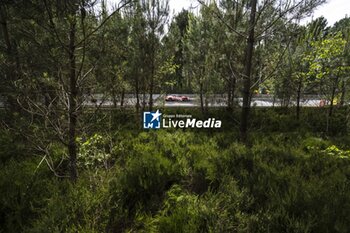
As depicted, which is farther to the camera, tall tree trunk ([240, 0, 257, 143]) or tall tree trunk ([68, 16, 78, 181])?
tall tree trunk ([240, 0, 257, 143])

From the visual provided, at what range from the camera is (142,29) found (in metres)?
10.0

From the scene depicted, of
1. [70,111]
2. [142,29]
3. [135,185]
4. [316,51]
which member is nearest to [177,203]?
[135,185]

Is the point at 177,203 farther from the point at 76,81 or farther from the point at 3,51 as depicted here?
the point at 3,51

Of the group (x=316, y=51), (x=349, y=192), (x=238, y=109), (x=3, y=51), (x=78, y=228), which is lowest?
(x=78, y=228)

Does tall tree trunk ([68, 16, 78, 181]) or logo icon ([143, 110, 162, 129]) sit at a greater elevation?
tall tree trunk ([68, 16, 78, 181])

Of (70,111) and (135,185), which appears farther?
(135,185)

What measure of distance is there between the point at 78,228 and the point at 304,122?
13.1 m

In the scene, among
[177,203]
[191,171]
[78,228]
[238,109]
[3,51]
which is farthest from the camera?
[238,109]
